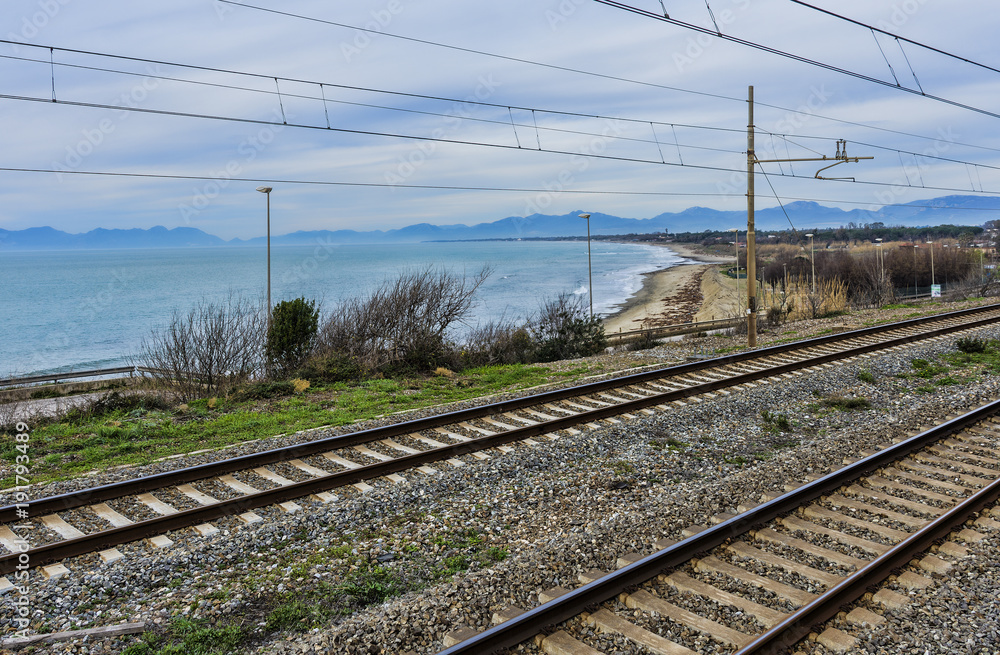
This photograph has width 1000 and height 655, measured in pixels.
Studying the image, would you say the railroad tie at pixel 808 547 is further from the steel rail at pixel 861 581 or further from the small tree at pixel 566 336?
the small tree at pixel 566 336

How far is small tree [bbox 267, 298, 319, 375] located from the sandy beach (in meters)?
29.1

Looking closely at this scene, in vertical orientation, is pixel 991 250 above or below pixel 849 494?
above

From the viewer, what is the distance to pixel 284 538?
653cm

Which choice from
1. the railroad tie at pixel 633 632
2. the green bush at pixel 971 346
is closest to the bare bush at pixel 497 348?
the green bush at pixel 971 346

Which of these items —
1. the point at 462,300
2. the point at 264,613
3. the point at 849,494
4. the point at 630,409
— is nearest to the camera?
the point at 264,613

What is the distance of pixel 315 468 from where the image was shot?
337 inches

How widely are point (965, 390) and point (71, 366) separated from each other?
52478mm

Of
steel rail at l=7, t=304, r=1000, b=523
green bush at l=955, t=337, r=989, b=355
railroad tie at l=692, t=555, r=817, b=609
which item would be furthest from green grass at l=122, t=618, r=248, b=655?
green bush at l=955, t=337, r=989, b=355

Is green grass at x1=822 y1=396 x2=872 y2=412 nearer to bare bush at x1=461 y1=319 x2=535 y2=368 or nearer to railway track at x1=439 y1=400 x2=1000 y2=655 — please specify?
railway track at x1=439 y1=400 x2=1000 y2=655

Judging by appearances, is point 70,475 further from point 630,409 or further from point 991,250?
point 991,250

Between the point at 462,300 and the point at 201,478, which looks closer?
the point at 201,478

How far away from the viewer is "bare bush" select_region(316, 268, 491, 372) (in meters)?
18.2

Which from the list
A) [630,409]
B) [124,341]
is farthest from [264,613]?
[124,341]

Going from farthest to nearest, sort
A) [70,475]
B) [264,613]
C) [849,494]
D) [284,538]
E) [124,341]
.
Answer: [124,341], [70,475], [849,494], [284,538], [264,613]
